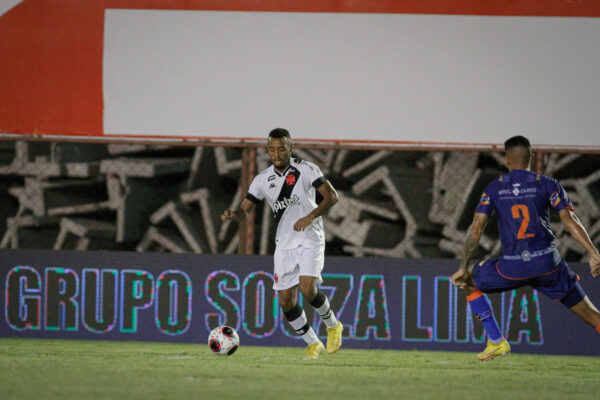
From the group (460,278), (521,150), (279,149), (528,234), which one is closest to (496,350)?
(460,278)

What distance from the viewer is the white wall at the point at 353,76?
460 inches

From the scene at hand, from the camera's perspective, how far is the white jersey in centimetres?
927

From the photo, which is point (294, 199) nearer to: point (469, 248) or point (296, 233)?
point (296, 233)

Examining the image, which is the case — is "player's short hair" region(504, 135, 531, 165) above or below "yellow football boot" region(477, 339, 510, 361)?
above

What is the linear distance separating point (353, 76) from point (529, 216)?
4.03 meters

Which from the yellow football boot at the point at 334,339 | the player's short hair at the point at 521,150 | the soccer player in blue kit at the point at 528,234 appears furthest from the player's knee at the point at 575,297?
the yellow football boot at the point at 334,339

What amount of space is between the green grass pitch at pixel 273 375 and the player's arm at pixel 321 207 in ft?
4.00

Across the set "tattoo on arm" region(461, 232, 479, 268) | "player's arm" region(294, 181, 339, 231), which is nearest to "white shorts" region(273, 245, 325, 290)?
"player's arm" region(294, 181, 339, 231)

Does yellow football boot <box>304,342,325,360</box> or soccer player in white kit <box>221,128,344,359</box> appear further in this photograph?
yellow football boot <box>304,342,325,360</box>

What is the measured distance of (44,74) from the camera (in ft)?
39.7

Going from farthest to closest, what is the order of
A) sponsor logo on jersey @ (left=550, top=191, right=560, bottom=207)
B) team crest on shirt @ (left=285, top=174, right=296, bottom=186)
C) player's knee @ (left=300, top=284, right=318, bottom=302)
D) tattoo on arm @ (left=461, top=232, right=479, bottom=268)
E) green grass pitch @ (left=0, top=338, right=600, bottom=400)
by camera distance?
1. team crest on shirt @ (left=285, top=174, right=296, bottom=186)
2. player's knee @ (left=300, top=284, right=318, bottom=302)
3. tattoo on arm @ (left=461, top=232, right=479, bottom=268)
4. sponsor logo on jersey @ (left=550, top=191, right=560, bottom=207)
5. green grass pitch @ (left=0, top=338, right=600, bottom=400)

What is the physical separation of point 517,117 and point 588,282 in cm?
207

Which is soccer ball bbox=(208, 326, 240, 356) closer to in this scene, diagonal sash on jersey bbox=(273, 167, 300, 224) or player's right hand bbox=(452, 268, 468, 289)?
diagonal sash on jersey bbox=(273, 167, 300, 224)

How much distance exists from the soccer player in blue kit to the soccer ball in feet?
7.15
